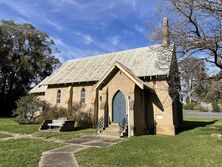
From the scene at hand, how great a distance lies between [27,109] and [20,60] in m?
23.7

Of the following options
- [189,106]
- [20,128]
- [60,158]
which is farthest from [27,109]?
[189,106]

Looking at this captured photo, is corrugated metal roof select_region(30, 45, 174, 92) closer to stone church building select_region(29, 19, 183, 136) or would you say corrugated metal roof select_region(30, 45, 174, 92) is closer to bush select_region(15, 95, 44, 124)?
stone church building select_region(29, 19, 183, 136)

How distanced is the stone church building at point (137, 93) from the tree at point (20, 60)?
24058mm

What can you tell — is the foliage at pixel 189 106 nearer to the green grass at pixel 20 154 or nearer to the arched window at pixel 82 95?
the arched window at pixel 82 95

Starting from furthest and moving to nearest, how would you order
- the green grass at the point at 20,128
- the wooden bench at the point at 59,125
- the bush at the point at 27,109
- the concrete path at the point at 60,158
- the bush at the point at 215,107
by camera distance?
the bush at the point at 215,107, the bush at the point at 27,109, the wooden bench at the point at 59,125, the green grass at the point at 20,128, the concrete path at the point at 60,158

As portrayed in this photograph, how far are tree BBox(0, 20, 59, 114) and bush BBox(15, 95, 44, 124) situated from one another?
2201cm

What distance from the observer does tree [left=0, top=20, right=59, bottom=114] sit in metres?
44.8

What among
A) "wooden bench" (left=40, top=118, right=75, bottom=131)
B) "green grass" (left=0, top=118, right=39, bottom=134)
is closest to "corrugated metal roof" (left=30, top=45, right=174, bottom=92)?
"wooden bench" (left=40, top=118, right=75, bottom=131)

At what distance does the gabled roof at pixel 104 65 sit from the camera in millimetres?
23141

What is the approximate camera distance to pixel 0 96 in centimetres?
4703

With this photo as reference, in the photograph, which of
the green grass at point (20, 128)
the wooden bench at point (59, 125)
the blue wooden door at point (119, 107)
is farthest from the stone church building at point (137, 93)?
the green grass at point (20, 128)

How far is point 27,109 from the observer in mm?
26266

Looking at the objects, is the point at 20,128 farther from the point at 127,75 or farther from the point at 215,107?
the point at 215,107

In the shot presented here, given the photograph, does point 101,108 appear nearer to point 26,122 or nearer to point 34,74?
point 26,122
